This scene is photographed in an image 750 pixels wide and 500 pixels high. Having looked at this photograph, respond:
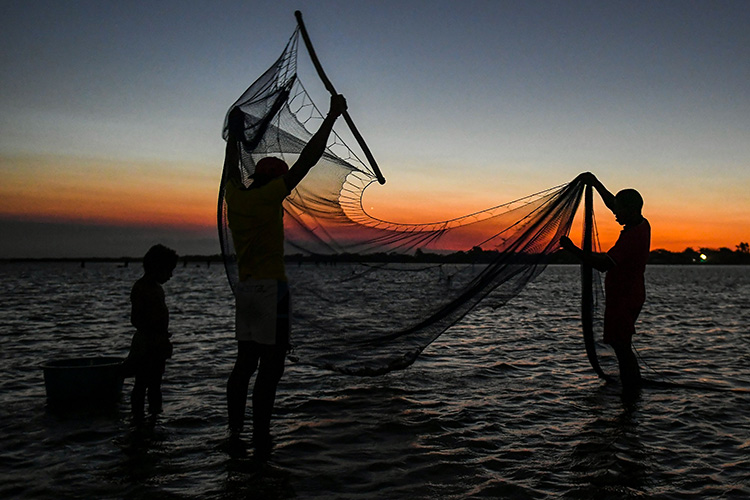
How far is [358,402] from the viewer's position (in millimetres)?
6598

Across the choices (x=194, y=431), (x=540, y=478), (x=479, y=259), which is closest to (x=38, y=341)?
(x=194, y=431)

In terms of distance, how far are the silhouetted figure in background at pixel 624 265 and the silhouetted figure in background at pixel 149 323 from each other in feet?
14.0

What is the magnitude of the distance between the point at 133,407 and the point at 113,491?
1752 mm

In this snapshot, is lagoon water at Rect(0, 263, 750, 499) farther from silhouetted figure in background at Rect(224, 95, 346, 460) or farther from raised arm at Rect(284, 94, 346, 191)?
raised arm at Rect(284, 94, 346, 191)

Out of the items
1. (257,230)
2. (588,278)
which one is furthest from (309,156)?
(588,278)

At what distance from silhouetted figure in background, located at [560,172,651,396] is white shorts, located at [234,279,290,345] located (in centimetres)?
338

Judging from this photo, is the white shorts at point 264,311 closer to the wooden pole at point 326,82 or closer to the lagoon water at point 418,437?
Answer: the lagoon water at point 418,437

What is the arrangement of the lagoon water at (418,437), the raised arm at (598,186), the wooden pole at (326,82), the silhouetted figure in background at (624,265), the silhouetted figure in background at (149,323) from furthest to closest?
the raised arm at (598,186) < the silhouetted figure in background at (624,265) < the wooden pole at (326,82) < the silhouetted figure in background at (149,323) < the lagoon water at (418,437)

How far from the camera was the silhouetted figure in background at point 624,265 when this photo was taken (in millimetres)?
6305

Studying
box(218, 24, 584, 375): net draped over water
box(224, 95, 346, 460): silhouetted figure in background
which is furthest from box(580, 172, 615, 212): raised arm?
box(224, 95, 346, 460): silhouetted figure in background

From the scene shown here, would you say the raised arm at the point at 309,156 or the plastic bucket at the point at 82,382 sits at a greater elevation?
the raised arm at the point at 309,156

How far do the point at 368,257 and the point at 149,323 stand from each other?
7.75ft

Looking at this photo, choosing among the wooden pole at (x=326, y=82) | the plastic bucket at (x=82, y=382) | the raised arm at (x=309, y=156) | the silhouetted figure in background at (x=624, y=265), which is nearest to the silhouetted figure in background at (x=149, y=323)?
the plastic bucket at (x=82, y=382)

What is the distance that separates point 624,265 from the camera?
6375mm
